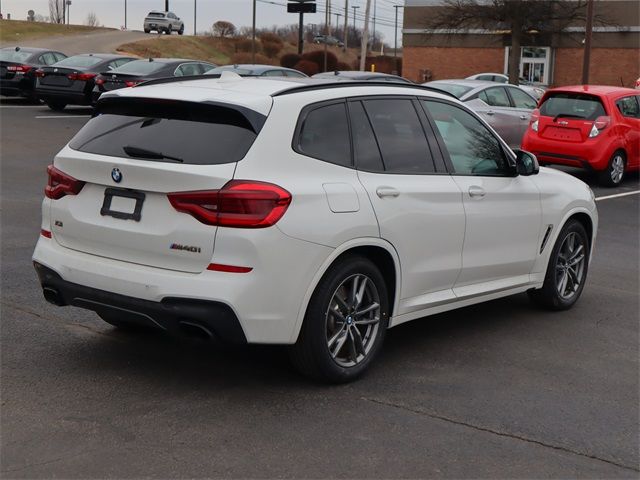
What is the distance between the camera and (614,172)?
51.7ft

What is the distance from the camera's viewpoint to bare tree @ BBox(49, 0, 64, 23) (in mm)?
116312

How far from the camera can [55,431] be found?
444cm

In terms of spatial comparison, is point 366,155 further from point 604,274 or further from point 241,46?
point 241,46

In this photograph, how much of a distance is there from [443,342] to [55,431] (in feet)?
9.01

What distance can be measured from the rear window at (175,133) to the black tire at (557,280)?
305cm

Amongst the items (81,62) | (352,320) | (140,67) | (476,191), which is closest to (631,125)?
(476,191)

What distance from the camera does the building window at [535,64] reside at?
55438mm

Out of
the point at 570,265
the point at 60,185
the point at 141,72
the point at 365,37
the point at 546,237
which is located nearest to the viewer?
the point at 60,185

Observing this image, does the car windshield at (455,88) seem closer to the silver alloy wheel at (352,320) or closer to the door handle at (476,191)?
the door handle at (476,191)

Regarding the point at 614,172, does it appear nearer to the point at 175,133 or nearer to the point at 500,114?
the point at 500,114

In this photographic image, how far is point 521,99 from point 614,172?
4155 millimetres

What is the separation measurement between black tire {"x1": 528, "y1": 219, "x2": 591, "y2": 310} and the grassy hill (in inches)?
2525

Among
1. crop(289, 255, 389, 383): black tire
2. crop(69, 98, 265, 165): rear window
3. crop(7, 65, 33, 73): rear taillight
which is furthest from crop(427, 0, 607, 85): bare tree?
crop(69, 98, 265, 165): rear window

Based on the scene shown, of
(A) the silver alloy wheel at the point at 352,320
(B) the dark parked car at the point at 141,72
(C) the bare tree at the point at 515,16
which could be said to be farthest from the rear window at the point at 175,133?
(C) the bare tree at the point at 515,16
